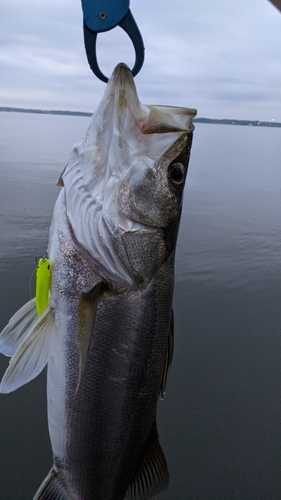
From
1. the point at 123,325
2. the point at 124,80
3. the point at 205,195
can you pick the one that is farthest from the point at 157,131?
the point at 205,195

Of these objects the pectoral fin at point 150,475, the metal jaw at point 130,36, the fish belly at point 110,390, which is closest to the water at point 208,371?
the pectoral fin at point 150,475

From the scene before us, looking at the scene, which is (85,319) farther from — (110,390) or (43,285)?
(110,390)

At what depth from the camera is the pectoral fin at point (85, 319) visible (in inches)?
57.8

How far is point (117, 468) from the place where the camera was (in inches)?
66.4

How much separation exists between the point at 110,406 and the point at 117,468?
30cm

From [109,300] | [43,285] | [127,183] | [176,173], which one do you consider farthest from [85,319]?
[176,173]

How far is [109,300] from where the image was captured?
5.12 ft

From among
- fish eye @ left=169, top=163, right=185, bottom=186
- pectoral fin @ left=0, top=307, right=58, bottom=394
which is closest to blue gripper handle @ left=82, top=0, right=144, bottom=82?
fish eye @ left=169, top=163, right=185, bottom=186

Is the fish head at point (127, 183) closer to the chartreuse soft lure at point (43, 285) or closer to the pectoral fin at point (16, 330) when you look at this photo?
the chartreuse soft lure at point (43, 285)

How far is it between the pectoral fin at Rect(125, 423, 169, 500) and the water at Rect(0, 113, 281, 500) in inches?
56.5

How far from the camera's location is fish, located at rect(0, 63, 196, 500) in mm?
1483

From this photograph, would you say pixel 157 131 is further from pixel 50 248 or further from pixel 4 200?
pixel 4 200

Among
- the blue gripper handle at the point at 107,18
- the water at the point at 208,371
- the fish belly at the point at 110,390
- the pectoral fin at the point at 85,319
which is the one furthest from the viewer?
the water at the point at 208,371

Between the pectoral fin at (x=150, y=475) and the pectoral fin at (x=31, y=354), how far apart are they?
63cm
